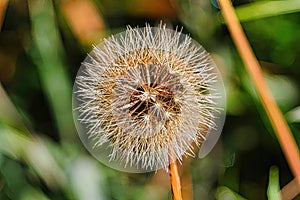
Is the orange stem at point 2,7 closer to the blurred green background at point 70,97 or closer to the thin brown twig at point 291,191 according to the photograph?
the blurred green background at point 70,97

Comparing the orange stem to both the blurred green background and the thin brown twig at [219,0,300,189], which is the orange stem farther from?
the thin brown twig at [219,0,300,189]

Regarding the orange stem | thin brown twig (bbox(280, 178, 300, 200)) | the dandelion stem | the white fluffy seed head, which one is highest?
the orange stem

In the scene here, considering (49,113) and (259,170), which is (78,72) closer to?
(49,113)

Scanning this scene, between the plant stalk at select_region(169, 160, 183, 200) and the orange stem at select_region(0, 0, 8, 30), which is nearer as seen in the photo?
the plant stalk at select_region(169, 160, 183, 200)

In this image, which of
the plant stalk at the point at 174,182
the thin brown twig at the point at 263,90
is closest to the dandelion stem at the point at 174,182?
the plant stalk at the point at 174,182

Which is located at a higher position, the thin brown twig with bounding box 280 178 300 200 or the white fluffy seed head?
the white fluffy seed head

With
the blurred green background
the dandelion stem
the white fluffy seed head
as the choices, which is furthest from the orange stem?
the dandelion stem
